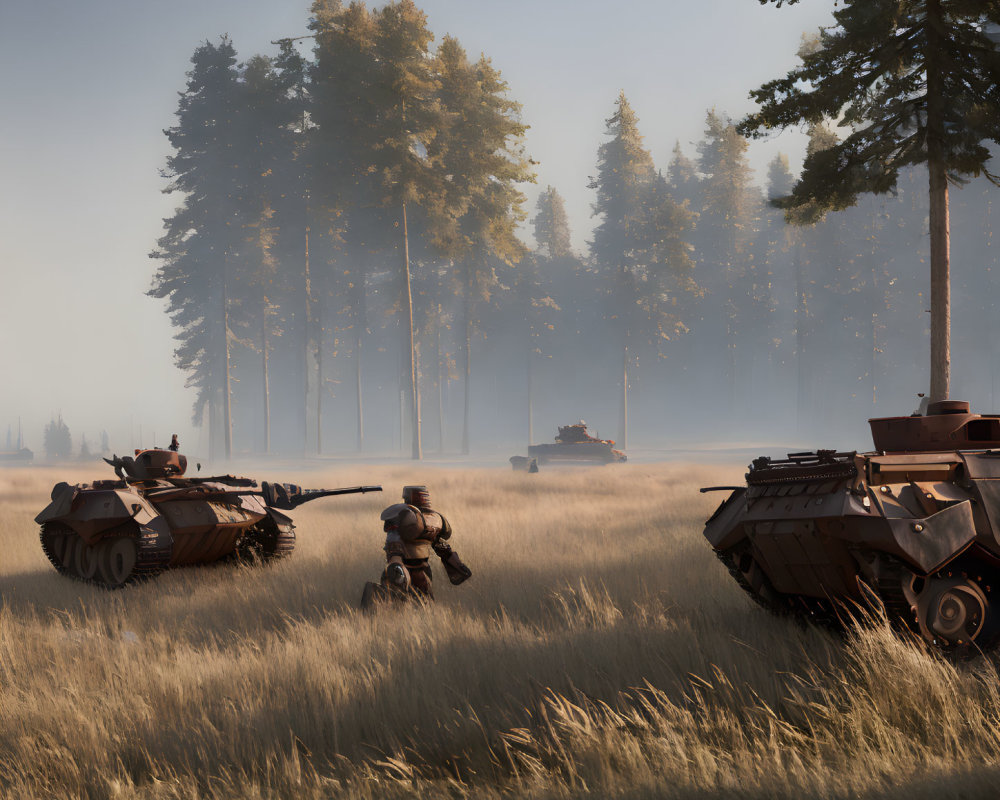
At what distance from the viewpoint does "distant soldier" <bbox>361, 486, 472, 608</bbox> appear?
27.8ft

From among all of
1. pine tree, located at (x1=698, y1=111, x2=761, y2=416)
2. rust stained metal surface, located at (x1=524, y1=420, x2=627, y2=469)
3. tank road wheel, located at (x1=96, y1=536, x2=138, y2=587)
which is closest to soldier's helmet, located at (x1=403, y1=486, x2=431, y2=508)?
tank road wheel, located at (x1=96, y1=536, x2=138, y2=587)

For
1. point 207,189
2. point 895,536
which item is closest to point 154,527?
point 895,536

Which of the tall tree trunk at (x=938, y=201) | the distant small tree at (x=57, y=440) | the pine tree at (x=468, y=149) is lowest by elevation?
the distant small tree at (x=57, y=440)

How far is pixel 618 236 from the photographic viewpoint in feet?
164

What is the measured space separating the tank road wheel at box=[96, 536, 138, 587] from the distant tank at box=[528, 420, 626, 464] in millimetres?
22046

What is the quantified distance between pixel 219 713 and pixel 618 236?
4685 cm

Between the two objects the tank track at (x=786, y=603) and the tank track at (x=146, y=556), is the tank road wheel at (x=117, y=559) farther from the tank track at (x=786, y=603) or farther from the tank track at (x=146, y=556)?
the tank track at (x=786, y=603)

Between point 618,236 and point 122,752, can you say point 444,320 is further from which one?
point 122,752

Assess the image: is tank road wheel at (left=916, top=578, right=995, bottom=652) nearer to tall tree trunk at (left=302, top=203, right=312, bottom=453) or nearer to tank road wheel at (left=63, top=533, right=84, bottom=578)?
tank road wheel at (left=63, top=533, right=84, bottom=578)

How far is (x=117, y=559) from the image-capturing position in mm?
11242

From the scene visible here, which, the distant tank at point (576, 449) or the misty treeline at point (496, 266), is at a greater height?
the misty treeline at point (496, 266)

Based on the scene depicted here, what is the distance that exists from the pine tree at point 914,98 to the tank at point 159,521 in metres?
9.78

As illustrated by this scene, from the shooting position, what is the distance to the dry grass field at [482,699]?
14.8 ft

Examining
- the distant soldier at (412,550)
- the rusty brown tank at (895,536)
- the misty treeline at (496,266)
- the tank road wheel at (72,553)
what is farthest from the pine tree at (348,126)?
the rusty brown tank at (895,536)
